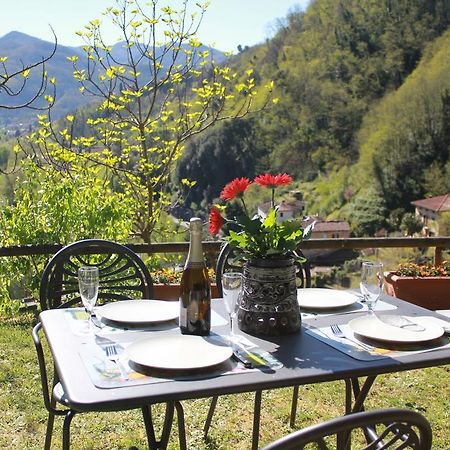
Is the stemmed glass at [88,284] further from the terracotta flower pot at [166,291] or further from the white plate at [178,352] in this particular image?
the terracotta flower pot at [166,291]

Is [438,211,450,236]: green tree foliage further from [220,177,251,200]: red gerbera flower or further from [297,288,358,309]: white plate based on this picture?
Result: [220,177,251,200]: red gerbera flower

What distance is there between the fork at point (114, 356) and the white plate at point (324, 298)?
2.17 feet

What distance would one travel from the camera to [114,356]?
1.40 m

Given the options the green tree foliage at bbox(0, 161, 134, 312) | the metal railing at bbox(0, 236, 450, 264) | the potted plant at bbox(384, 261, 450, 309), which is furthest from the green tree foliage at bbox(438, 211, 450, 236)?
the green tree foliage at bbox(0, 161, 134, 312)

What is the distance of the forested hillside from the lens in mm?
40281

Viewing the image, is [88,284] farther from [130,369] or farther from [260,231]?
[260,231]

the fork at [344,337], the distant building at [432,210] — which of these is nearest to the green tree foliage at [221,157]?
the distant building at [432,210]

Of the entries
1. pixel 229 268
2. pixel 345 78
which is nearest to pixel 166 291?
pixel 229 268

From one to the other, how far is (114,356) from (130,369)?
0.35 ft

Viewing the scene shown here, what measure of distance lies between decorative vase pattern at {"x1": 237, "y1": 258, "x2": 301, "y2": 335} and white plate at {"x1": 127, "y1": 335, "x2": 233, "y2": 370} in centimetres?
15

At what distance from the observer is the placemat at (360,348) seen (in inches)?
55.8

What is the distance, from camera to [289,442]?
31.0 inches

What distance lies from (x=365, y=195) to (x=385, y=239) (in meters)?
37.9

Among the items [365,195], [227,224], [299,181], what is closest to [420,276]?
[227,224]
